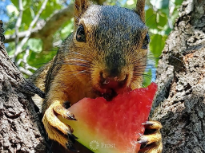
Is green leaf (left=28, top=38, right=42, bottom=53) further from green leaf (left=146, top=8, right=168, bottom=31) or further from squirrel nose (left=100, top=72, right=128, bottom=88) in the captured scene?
squirrel nose (left=100, top=72, right=128, bottom=88)

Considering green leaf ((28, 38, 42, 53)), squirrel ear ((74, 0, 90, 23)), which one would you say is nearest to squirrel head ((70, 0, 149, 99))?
squirrel ear ((74, 0, 90, 23))

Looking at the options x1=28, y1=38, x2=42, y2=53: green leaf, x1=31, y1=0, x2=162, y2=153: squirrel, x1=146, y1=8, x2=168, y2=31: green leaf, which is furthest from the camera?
x1=28, y1=38, x2=42, y2=53: green leaf

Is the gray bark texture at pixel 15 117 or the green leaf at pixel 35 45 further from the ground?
the green leaf at pixel 35 45

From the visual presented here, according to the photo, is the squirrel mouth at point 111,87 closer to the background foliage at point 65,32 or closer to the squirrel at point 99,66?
the squirrel at point 99,66

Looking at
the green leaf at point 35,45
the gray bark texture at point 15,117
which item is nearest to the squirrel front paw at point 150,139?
the gray bark texture at point 15,117

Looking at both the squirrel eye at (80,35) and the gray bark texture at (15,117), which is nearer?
the gray bark texture at (15,117)

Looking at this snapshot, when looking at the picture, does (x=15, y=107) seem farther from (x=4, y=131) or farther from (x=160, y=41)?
(x=160, y=41)

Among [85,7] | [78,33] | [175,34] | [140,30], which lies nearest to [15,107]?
[78,33]
